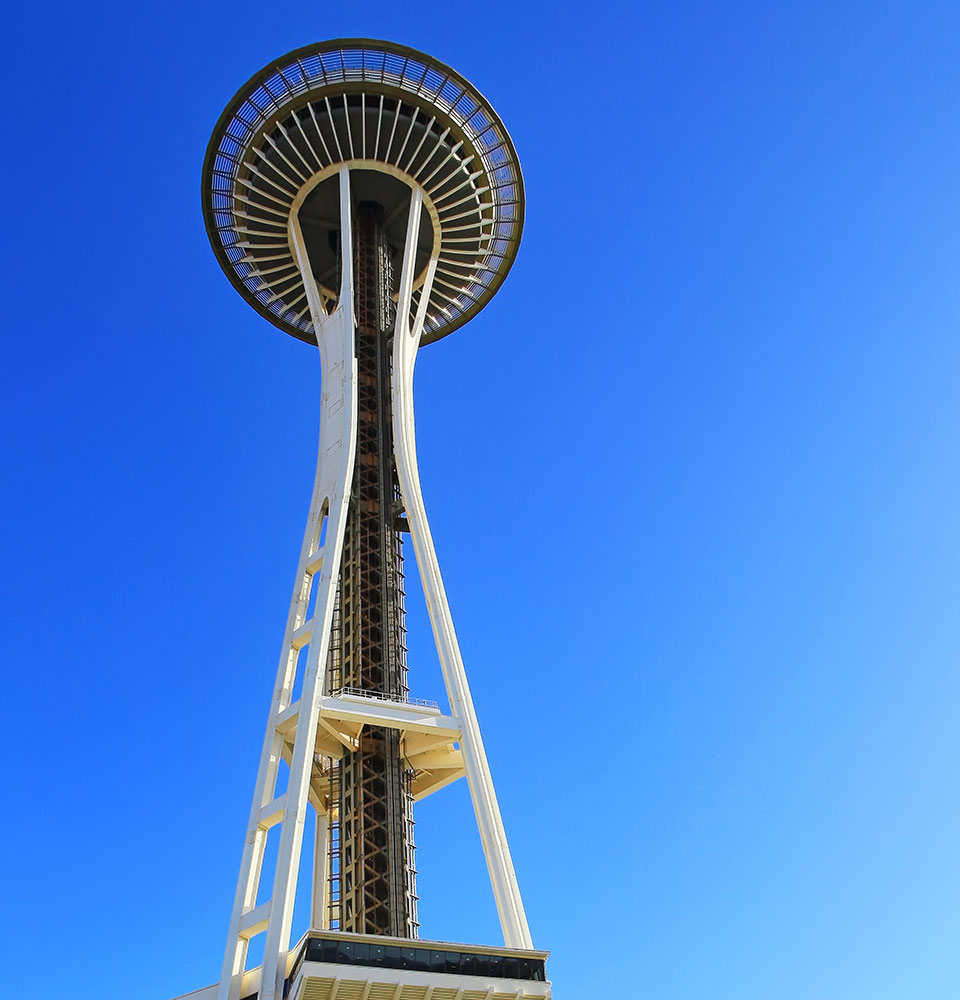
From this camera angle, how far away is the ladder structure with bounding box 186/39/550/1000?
107 feet

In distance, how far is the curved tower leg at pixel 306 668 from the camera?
32156 millimetres

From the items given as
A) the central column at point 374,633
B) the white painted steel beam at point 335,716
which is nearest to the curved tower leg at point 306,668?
the white painted steel beam at point 335,716

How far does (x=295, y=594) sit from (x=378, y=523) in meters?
5.64

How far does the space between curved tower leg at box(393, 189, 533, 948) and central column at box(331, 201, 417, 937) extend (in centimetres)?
207

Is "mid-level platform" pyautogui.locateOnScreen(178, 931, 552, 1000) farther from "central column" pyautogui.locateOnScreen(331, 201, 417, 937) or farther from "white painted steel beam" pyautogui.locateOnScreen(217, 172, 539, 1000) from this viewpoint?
"central column" pyautogui.locateOnScreen(331, 201, 417, 937)

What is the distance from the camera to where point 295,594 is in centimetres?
4122

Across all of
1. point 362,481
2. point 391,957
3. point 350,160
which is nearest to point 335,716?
point 391,957

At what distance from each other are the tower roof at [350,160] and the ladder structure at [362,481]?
0.30 feet

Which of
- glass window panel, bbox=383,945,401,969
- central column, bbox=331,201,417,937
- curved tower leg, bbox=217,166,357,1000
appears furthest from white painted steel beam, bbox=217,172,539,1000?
glass window panel, bbox=383,945,401,969

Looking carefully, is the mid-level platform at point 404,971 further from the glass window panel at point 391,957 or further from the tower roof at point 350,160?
the tower roof at point 350,160

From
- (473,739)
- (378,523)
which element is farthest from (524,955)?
(378,523)

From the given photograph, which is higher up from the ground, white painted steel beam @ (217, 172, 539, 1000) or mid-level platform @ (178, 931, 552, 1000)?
white painted steel beam @ (217, 172, 539, 1000)

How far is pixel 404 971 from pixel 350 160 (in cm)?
3544

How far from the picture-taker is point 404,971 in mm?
29516
